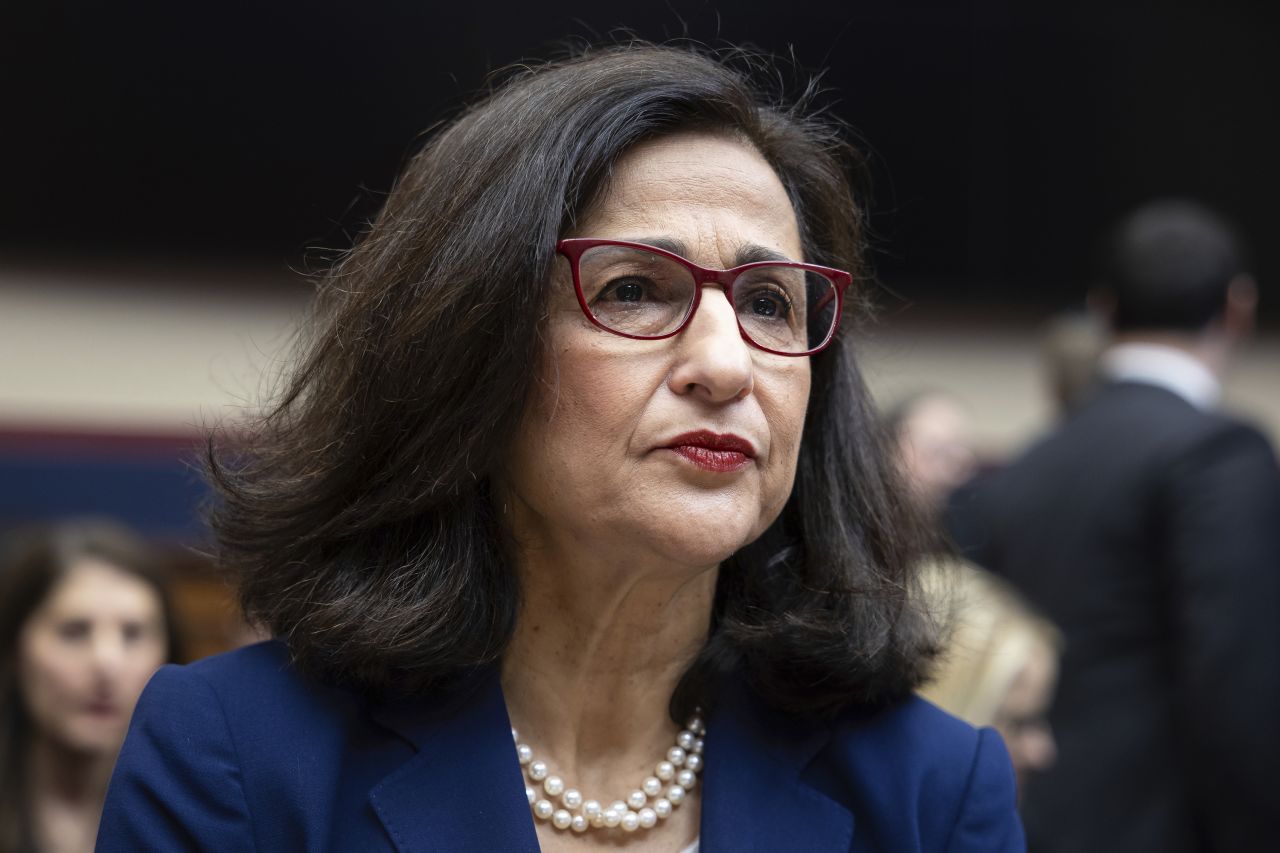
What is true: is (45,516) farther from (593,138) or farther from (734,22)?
(593,138)

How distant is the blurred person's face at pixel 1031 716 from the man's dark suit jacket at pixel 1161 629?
0.07 meters

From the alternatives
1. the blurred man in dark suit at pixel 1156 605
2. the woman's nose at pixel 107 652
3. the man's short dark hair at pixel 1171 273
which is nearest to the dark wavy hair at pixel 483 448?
the woman's nose at pixel 107 652

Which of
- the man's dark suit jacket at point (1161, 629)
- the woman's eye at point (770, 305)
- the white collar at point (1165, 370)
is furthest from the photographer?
the white collar at point (1165, 370)

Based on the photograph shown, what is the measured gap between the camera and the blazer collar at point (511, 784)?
1760 mm

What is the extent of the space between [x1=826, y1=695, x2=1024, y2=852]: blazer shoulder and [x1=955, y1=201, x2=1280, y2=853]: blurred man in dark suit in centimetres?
144

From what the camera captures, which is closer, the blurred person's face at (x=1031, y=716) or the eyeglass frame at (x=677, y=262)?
the eyeglass frame at (x=677, y=262)

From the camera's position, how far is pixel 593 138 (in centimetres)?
179

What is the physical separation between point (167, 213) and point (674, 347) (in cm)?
383

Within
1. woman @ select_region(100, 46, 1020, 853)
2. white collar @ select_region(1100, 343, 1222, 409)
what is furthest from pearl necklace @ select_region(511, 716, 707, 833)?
white collar @ select_region(1100, 343, 1222, 409)

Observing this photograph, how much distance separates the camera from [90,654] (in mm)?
3119

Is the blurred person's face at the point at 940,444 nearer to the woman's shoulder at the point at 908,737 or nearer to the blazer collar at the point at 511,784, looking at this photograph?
the woman's shoulder at the point at 908,737

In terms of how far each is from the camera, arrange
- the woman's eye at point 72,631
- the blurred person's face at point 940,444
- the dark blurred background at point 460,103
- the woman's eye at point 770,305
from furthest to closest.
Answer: the dark blurred background at point 460,103, the blurred person's face at point 940,444, the woman's eye at point 72,631, the woman's eye at point 770,305

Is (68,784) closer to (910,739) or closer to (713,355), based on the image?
(910,739)

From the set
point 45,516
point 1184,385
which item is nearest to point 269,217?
point 45,516
